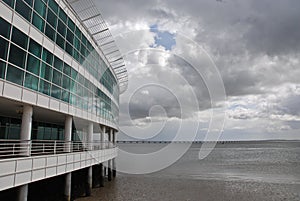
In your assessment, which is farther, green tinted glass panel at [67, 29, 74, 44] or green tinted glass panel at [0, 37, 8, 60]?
green tinted glass panel at [67, 29, 74, 44]

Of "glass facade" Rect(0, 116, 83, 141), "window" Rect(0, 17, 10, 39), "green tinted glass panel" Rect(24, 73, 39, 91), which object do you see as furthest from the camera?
"glass facade" Rect(0, 116, 83, 141)

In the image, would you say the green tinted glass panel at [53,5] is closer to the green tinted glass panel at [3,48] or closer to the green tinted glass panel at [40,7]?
the green tinted glass panel at [40,7]

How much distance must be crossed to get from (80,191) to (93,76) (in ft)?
32.1

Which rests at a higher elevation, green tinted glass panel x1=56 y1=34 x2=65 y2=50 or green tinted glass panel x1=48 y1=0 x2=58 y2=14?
green tinted glass panel x1=48 y1=0 x2=58 y2=14

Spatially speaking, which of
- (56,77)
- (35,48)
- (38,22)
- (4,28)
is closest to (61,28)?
(38,22)

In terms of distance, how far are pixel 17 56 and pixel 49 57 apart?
3.22 meters

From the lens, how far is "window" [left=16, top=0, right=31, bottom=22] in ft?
40.2

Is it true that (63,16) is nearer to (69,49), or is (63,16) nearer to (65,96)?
(69,49)

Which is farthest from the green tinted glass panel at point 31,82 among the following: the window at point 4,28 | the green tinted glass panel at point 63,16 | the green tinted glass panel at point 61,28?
the green tinted glass panel at point 63,16

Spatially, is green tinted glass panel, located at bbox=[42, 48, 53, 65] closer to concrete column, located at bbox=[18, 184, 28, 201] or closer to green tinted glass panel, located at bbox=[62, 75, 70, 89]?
green tinted glass panel, located at bbox=[62, 75, 70, 89]

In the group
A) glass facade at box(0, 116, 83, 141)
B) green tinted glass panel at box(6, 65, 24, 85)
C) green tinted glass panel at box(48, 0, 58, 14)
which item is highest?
green tinted glass panel at box(48, 0, 58, 14)

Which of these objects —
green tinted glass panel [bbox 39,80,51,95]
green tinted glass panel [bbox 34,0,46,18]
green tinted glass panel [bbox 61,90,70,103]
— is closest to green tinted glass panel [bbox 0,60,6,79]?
green tinted glass panel [bbox 39,80,51,95]

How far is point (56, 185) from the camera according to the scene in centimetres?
2288

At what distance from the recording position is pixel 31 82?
1340cm
